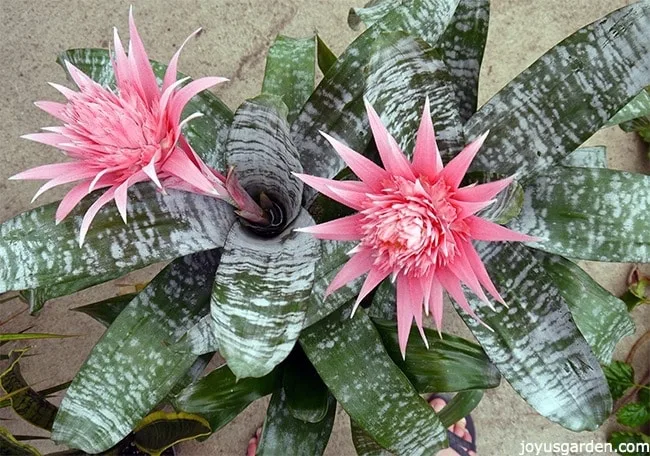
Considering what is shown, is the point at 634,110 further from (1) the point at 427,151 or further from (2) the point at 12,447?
(2) the point at 12,447

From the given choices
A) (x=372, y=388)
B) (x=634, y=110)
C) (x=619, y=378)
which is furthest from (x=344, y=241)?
(x=619, y=378)

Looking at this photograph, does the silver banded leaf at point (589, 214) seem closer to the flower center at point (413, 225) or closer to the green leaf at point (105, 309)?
the flower center at point (413, 225)

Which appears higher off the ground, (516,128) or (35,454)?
(516,128)

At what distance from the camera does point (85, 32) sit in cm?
175

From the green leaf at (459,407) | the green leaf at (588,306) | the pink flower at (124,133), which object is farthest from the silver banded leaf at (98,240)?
the green leaf at (459,407)

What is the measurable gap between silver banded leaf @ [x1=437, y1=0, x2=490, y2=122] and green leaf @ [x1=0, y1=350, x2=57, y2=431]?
938mm

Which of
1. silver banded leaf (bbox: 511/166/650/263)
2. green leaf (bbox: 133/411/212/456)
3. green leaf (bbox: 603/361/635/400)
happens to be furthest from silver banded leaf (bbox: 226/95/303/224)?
green leaf (bbox: 603/361/635/400)

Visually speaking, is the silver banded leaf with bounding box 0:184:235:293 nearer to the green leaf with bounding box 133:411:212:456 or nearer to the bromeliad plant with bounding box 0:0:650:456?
the bromeliad plant with bounding box 0:0:650:456

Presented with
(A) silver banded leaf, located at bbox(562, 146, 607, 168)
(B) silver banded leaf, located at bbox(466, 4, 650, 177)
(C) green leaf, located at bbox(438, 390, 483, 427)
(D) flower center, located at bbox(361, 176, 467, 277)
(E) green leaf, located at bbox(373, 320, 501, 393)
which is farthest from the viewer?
(C) green leaf, located at bbox(438, 390, 483, 427)

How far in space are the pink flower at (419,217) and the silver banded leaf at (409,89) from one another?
0.80ft

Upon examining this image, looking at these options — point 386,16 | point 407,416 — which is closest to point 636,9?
point 386,16

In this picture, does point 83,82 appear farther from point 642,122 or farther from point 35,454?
point 642,122

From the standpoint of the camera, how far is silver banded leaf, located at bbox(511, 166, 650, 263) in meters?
0.89

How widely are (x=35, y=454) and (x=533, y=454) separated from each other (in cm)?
132
